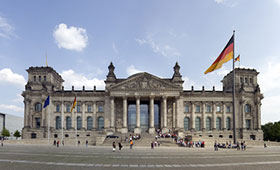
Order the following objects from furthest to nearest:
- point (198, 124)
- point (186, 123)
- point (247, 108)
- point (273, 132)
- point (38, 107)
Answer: point (273, 132), point (247, 108), point (198, 124), point (186, 123), point (38, 107)

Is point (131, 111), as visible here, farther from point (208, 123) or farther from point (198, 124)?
point (208, 123)

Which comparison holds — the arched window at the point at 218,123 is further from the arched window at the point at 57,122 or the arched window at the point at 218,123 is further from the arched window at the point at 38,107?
the arched window at the point at 38,107

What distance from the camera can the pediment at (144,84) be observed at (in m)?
71.2

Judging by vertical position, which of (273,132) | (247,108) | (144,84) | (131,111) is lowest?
(273,132)

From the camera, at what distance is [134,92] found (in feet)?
234

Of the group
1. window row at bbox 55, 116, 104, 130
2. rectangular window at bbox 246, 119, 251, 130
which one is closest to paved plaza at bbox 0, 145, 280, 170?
window row at bbox 55, 116, 104, 130

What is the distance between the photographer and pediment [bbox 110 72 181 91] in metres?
71.2

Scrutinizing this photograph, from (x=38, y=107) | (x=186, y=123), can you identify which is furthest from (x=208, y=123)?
(x=38, y=107)

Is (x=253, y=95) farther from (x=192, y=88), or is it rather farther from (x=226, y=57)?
(x=226, y=57)

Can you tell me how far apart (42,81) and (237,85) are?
67.7 metres

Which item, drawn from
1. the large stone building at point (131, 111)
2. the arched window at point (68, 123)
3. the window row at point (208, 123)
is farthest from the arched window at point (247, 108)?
the arched window at point (68, 123)

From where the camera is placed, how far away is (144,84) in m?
71.5

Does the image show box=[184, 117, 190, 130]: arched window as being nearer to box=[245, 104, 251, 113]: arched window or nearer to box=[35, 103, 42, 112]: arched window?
box=[245, 104, 251, 113]: arched window

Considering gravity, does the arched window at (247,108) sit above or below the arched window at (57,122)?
above
